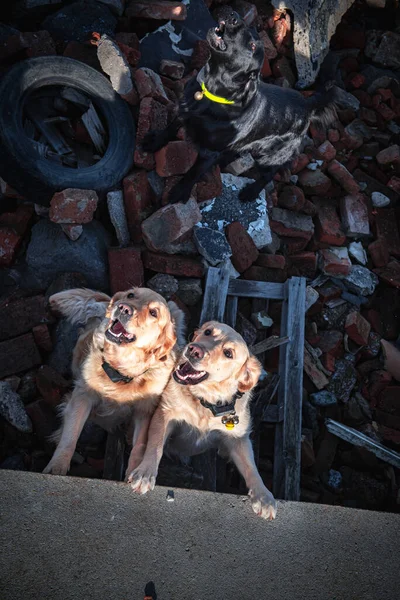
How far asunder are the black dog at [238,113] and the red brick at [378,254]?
133 cm

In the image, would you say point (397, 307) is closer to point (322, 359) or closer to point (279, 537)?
point (322, 359)

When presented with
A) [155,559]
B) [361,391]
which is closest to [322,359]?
[361,391]

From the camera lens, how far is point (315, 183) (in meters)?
5.23

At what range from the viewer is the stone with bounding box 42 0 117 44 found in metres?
4.61

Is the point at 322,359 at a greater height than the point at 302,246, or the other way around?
the point at 302,246

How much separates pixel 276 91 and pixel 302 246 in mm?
1570

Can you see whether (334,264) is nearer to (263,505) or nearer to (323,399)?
(323,399)

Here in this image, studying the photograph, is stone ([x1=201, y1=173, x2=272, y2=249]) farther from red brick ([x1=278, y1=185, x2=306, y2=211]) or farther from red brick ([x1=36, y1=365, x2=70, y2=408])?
red brick ([x1=36, y1=365, x2=70, y2=408])

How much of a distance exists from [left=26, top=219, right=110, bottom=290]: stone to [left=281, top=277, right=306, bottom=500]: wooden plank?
5.43ft

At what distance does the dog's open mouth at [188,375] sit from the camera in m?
2.87

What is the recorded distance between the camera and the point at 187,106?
437 cm

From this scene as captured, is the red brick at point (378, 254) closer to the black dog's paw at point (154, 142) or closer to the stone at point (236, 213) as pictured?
the stone at point (236, 213)

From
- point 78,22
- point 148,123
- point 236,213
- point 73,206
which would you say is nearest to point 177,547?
point 73,206

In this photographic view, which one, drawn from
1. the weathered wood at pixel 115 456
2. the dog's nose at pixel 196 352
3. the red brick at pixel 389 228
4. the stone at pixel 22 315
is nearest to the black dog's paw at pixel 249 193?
the red brick at pixel 389 228
